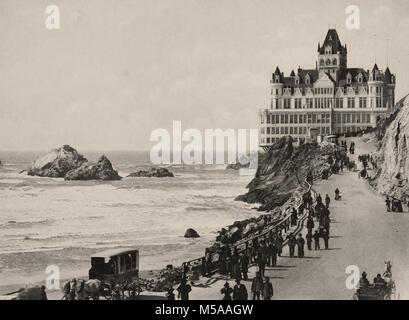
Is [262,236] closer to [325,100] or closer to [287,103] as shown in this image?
[325,100]

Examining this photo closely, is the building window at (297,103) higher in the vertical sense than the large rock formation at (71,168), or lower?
higher

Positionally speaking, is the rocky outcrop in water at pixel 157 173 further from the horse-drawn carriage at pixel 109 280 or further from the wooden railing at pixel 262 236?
the horse-drawn carriage at pixel 109 280

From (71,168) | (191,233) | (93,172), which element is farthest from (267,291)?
(71,168)

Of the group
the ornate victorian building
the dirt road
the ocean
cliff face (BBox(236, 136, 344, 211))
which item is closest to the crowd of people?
the dirt road

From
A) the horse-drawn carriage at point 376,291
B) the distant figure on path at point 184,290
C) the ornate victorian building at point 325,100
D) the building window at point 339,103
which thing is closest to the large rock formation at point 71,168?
the ornate victorian building at point 325,100

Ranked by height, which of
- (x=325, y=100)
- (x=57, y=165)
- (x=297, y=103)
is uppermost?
(x=325, y=100)
